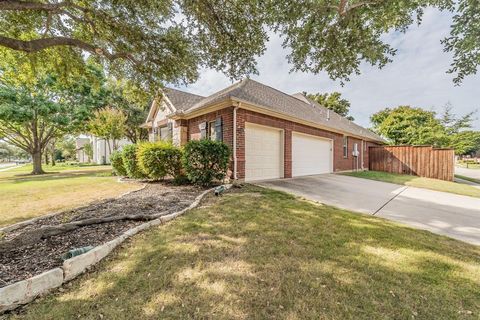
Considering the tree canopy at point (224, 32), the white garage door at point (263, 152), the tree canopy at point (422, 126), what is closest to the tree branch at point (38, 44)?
the tree canopy at point (224, 32)

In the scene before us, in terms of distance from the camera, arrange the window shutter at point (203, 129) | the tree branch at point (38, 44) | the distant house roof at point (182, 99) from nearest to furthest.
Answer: the tree branch at point (38, 44)
the window shutter at point (203, 129)
the distant house roof at point (182, 99)

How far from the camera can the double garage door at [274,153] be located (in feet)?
28.7

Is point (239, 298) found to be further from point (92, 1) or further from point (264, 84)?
point (264, 84)

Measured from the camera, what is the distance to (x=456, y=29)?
15.2 ft

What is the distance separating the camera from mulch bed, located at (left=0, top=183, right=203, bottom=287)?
8.80 feet

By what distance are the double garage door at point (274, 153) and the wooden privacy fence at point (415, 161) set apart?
Answer: 27.4 feet

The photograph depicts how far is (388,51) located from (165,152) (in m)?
7.84

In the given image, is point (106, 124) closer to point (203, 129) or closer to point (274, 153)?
point (203, 129)

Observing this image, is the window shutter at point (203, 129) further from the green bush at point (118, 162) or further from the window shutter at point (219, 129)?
the green bush at point (118, 162)

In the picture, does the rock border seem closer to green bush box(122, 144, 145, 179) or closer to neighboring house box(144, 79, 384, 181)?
neighboring house box(144, 79, 384, 181)

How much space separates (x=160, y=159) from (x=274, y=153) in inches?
194

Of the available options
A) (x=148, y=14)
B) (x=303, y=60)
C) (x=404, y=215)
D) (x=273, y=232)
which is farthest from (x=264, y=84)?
(x=273, y=232)

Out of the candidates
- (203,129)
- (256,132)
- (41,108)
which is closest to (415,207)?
(256,132)

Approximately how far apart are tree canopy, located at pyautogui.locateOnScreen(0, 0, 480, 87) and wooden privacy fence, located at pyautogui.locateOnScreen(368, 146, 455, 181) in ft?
41.2
